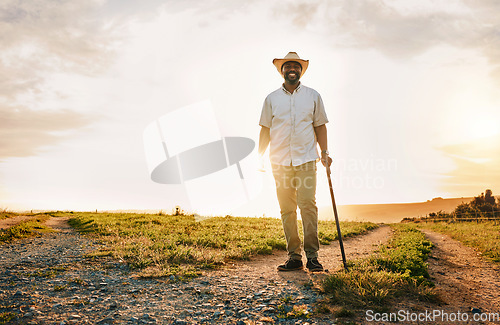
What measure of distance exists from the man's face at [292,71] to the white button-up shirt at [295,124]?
7.1 inches

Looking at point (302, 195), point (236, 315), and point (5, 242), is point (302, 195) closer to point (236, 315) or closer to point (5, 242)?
point (236, 315)

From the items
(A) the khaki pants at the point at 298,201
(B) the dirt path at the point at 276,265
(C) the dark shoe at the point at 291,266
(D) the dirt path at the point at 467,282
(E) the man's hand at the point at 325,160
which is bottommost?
(D) the dirt path at the point at 467,282

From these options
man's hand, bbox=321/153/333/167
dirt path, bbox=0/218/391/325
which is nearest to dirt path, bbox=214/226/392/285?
dirt path, bbox=0/218/391/325

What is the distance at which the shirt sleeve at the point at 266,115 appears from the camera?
625cm

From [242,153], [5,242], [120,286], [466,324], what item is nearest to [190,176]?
[242,153]

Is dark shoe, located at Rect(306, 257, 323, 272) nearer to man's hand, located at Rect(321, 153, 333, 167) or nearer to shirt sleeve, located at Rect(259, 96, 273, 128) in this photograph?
man's hand, located at Rect(321, 153, 333, 167)

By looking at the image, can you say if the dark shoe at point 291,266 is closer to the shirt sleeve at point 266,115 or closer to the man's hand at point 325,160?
the man's hand at point 325,160

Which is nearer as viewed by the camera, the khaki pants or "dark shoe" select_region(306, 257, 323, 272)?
"dark shoe" select_region(306, 257, 323, 272)

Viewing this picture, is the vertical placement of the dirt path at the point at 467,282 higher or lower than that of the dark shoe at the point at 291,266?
lower

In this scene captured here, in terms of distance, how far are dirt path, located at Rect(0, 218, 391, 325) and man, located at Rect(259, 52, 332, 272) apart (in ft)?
2.25

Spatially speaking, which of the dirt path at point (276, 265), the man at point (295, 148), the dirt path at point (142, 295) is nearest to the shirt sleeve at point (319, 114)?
the man at point (295, 148)

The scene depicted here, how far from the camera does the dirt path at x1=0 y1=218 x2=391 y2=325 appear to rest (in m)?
3.63

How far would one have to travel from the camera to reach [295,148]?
5875 millimetres

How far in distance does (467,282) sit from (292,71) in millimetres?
4809
